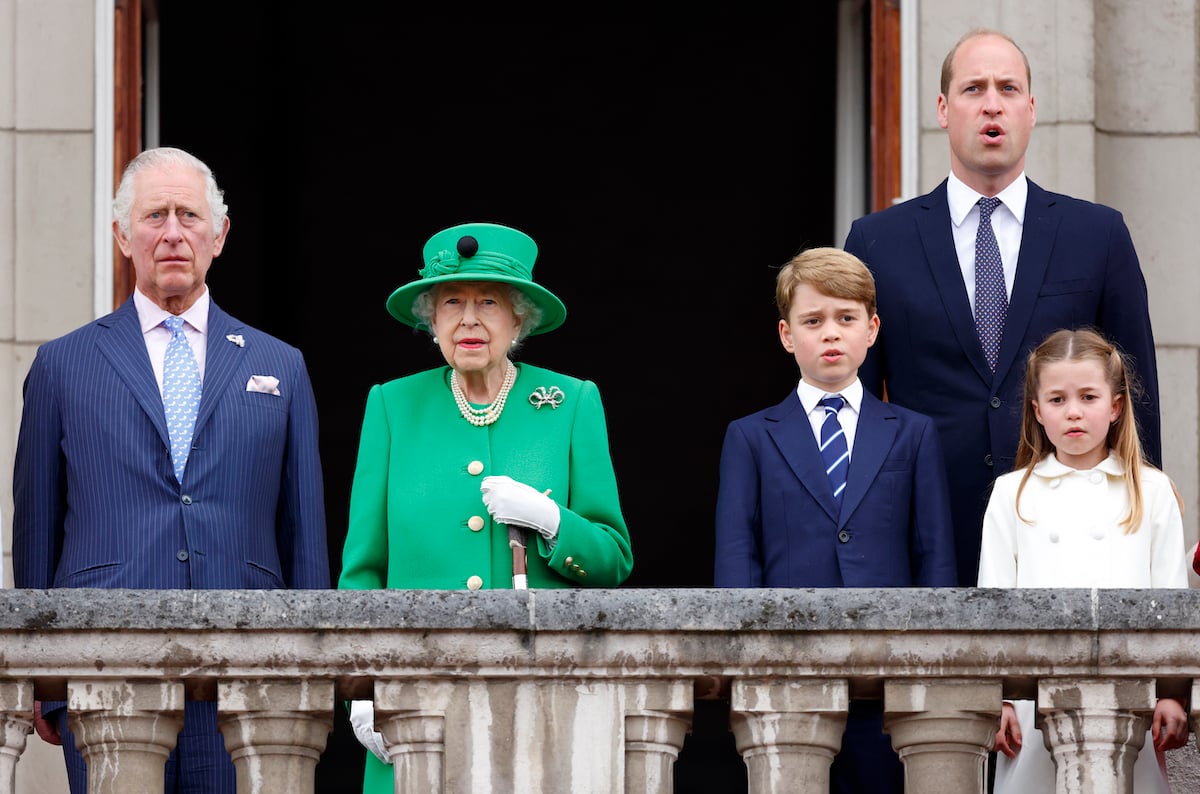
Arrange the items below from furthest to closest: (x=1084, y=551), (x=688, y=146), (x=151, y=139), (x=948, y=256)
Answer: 1. (x=688, y=146)
2. (x=151, y=139)
3. (x=948, y=256)
4. (x=1084, y=551)

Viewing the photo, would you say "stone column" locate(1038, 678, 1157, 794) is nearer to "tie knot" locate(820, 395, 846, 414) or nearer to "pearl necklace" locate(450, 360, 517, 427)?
"tie knot" locate(820, 395, 846, 414)

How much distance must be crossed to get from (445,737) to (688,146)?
855cm

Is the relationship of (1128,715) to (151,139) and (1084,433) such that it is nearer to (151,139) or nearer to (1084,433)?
(1084,433)

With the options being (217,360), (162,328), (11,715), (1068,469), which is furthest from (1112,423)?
(11,715)

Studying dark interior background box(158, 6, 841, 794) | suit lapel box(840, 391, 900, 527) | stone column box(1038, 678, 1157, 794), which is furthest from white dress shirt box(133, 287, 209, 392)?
dark interior background box(158, 6, 841, 794)

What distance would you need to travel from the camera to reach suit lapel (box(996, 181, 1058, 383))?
502 cm

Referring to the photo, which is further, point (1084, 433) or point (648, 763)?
point (1084, 433)

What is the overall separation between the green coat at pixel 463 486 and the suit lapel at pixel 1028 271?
0.88 m

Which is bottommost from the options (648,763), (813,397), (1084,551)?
(648,763)

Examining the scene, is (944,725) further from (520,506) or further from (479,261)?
(479,261)

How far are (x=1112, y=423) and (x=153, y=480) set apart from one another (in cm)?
189

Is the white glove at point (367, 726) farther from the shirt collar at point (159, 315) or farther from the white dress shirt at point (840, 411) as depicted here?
the white dress shirt at point (840, 411)

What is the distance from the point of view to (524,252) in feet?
16.0

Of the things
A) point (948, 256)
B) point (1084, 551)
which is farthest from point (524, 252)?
point (1084, 551)
